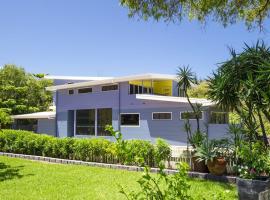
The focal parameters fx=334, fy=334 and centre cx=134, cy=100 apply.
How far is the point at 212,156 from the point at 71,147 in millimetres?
7949

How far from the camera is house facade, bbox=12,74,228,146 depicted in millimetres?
23578

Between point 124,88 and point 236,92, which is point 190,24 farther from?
point 124,88

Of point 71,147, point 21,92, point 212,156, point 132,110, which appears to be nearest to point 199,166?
point 212,156

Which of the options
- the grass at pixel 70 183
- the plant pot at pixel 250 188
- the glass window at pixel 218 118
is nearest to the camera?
the plant pot at pixel 250 188

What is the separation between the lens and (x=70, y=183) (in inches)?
443

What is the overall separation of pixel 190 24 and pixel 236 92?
2959 mm

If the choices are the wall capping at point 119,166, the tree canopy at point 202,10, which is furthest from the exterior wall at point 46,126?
the tree canopy at point 202,10

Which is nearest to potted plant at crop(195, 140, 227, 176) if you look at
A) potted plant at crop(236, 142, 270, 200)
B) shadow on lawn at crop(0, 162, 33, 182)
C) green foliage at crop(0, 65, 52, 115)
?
potted plant at crop(236, 142, 270, 200)

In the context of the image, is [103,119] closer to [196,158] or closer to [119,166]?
Answer: [119,166]

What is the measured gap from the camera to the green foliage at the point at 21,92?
130 ft

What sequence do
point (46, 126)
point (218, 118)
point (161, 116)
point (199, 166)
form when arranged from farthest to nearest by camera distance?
point (46, 126), point (161, 116), point (218, 118), point (199, 166)

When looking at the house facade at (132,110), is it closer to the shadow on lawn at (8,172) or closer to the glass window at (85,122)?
the glass window at (85,122)

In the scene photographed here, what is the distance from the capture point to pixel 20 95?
135ft

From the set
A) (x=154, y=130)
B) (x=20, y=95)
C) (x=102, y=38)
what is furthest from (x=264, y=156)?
(x=20, y=95)
